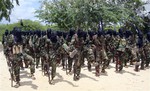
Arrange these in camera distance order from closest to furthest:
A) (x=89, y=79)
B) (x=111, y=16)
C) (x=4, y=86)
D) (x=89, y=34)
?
(x=4, y=86)
(x=89, y=79)
(x=89, y=34)
(x=111, y=16)

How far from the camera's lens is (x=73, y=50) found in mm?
12555

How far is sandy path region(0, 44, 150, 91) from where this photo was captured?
11.8 metres

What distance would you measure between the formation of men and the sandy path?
0.30 meters

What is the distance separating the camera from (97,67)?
13477mm

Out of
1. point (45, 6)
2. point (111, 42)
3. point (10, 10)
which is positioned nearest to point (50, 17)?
point (45, 6)

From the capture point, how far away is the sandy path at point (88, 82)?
1180 cm

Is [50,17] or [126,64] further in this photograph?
[50,17]

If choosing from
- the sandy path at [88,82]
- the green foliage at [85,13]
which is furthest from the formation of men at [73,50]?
the green foliage at [85,13]

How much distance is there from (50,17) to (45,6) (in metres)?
1.75

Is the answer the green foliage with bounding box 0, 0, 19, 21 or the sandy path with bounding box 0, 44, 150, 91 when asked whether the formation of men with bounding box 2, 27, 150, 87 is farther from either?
the green foliage with bounding box 0, 0, 19, 21

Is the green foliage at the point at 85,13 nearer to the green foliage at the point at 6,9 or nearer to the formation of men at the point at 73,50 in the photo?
the green foliage at the point at 6,9

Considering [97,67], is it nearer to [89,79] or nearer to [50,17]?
[89,79]

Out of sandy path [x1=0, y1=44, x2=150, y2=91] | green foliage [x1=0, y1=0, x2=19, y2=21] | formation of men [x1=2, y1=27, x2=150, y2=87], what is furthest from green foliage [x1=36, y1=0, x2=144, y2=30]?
sandy path [x1=0, y1=44, x2=150, y2=91]

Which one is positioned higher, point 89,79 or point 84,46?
point 84,46
